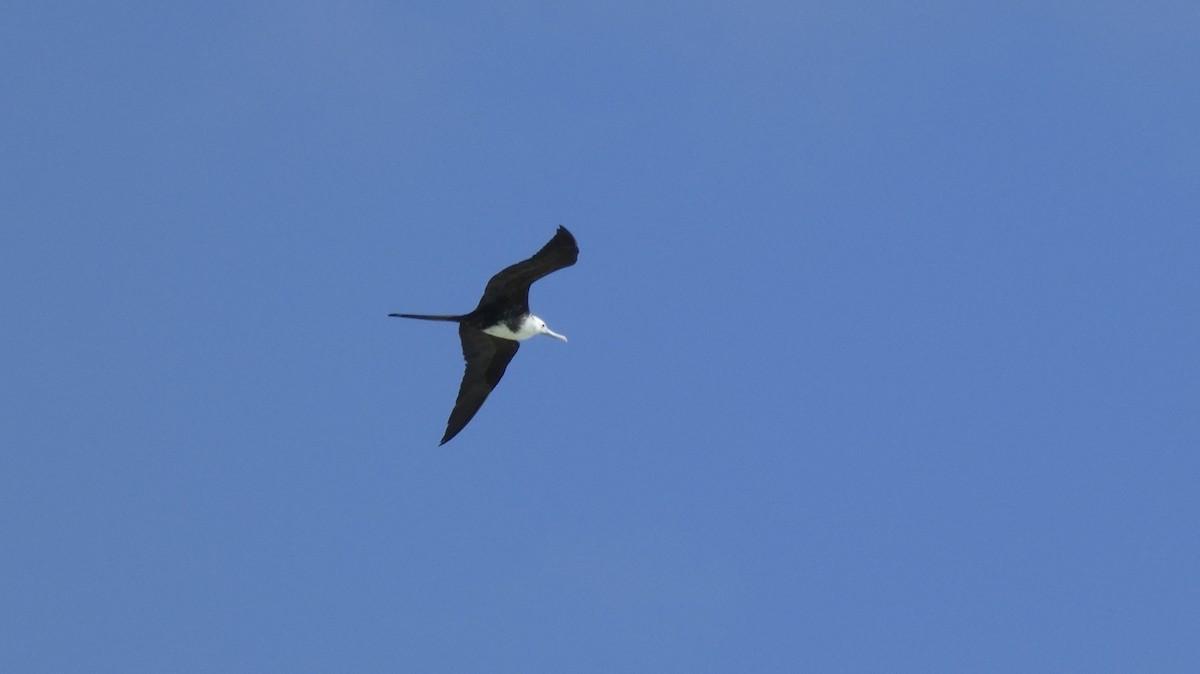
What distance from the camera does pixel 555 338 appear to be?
21.7 m

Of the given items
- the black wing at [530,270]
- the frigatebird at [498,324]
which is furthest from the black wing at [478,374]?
the black wing at [530,270]

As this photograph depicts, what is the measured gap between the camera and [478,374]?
72.1 feet

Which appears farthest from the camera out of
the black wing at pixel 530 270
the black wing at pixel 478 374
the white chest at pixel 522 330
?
the black wing at pixel 478 374

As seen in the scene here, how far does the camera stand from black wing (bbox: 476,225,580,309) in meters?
19.4

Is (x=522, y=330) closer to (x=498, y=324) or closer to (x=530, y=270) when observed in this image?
(x=498, y=324)

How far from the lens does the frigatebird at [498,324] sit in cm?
1972

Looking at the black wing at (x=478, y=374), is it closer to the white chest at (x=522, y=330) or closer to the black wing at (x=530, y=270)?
the white chest at (x=522, y=330)

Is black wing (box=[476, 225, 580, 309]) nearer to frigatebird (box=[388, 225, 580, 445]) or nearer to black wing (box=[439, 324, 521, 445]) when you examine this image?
frigatebird (box=[388, 225, 580, 445])

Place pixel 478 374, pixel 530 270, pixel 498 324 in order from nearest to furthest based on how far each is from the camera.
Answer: pixel 530 270
pixel 498 324
pixel 478 374

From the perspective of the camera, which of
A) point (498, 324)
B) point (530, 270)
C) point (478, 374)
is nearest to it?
point (530, 270)

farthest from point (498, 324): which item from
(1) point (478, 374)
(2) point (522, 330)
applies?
(1) point (478, 374)

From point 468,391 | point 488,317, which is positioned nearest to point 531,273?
point 488,317

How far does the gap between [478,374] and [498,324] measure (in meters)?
1.11

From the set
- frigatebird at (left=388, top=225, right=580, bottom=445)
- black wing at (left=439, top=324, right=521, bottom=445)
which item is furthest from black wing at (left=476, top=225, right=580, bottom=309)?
black wing at (left=439, top=324, right=521, bottom=445)
